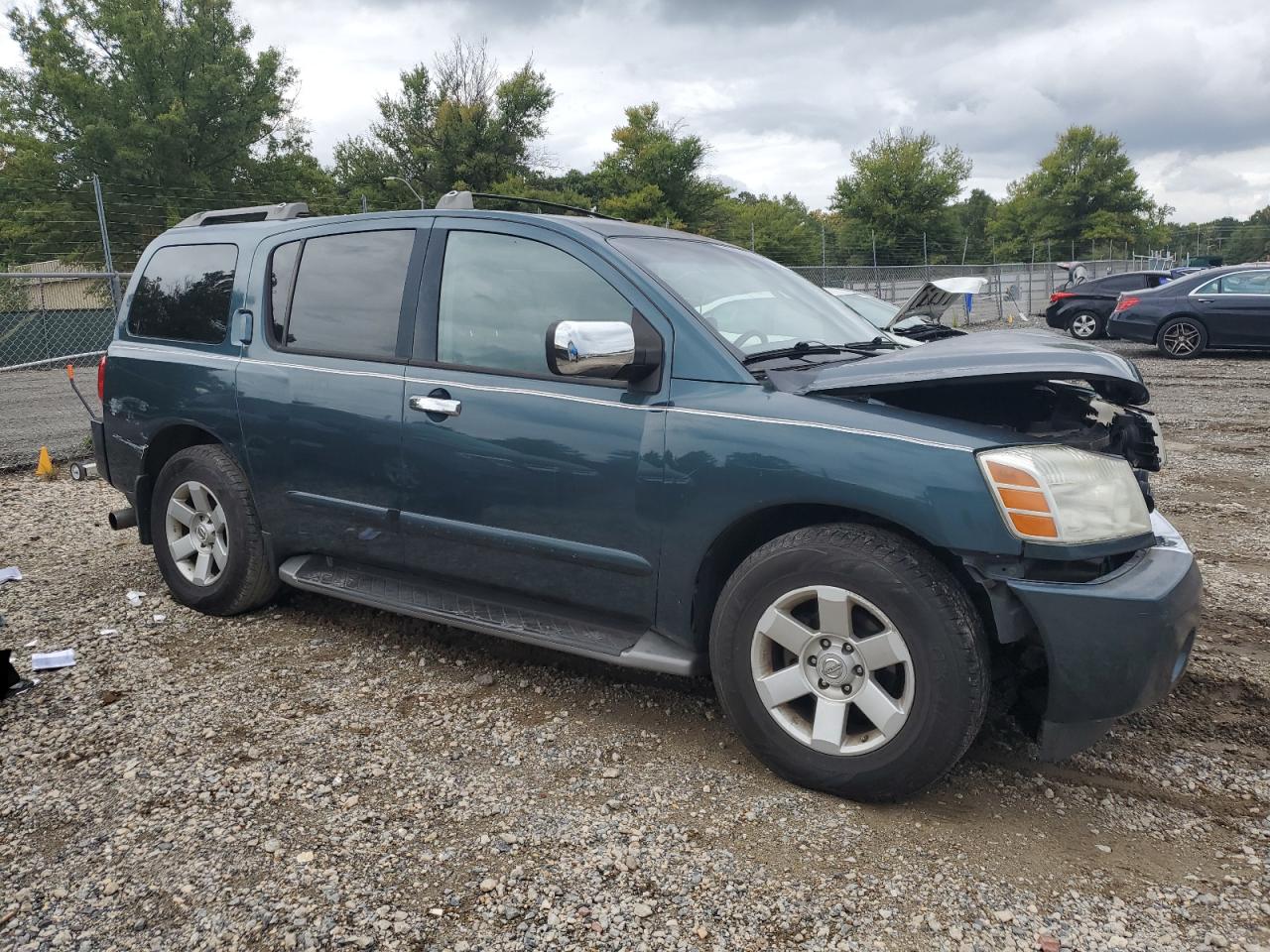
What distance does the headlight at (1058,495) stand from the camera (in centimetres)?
244

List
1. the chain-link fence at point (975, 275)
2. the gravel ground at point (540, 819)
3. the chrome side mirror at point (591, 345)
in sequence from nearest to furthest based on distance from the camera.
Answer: the gravel ground at point (540, 819) < the chrome side mirror at point (591, 345) < the chain-link fence at point (975, 275)

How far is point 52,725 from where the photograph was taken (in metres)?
3.27

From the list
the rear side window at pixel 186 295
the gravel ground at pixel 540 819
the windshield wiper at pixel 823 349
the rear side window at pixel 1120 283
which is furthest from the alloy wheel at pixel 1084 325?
the rear side window at pixel 186 295

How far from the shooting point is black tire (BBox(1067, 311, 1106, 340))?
18219 mm

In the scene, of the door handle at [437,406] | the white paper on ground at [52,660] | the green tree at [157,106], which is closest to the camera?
the door handle at [437,406]

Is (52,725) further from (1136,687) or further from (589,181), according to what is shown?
(589,181)

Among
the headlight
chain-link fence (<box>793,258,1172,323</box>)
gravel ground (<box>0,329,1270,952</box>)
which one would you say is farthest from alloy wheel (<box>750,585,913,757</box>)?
chain-link fence (<box>793,258,1172,323</box>)

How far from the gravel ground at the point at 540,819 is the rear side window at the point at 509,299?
1.27 metres

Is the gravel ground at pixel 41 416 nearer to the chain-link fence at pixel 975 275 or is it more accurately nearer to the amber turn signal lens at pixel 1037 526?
the amber turn signal lens at pixel 1037 526

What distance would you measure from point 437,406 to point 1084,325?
1797 centimetres

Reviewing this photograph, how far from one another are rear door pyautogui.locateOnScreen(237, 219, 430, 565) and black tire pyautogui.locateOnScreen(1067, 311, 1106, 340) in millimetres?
17482

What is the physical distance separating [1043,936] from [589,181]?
45.3 metres

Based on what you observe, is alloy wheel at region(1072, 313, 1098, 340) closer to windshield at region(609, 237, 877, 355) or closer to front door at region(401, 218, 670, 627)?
windshield at region(609, 237, 877, 355)

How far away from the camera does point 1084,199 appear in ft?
216
